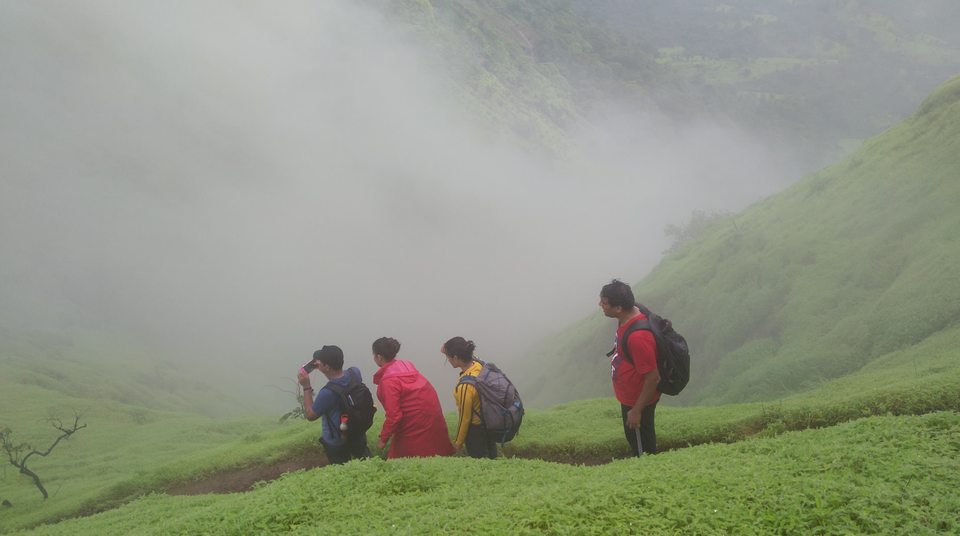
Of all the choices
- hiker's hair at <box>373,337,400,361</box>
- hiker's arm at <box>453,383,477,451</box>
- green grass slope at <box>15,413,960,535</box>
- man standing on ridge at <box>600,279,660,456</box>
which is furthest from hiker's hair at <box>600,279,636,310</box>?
hiker's hair at <box>373,337,400,361</box>

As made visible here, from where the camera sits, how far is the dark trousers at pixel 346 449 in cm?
700

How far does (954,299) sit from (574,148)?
90.2m

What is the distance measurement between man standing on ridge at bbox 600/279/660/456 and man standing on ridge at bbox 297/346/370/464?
11.2ft

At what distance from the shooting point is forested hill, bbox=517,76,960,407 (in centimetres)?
1075

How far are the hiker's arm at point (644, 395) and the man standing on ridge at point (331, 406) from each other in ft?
11.5

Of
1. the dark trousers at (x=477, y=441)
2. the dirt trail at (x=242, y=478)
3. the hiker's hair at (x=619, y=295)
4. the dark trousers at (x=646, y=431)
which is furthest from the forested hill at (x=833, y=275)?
the dirt trail at (x=242, y=478)

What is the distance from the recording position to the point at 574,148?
316 feet

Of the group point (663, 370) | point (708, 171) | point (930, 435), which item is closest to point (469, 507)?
point (663, 370)

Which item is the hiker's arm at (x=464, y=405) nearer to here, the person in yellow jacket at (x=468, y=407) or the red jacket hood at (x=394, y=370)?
the person in yellow jacket at (x=468, y=407)

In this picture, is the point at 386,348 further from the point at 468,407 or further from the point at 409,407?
the point at 468,407

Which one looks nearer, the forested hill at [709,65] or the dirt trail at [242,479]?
the dirt trail at [242,479]

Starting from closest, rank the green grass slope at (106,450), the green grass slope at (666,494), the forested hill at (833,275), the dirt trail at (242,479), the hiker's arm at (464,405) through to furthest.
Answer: the green grass slope at (666,494), the hiker's arm at (464,405), the dirt trail at (242,479), the green grass slope at (106,450), the forested hill at (833,275)

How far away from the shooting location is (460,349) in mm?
7031

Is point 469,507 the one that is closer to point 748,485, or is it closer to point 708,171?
point 748,485
